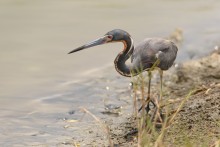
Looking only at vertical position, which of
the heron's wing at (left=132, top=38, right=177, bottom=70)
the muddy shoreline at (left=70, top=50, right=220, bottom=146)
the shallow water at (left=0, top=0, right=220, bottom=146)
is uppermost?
the heron's wing at (left=132, top=38, right=177, bottom=70)

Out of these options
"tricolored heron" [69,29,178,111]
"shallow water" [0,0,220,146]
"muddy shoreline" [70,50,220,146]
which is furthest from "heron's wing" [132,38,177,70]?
Result: "shallow water" [0,0,220,146]

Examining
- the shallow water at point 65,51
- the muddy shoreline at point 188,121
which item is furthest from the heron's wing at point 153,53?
the shallow water at point 65,51

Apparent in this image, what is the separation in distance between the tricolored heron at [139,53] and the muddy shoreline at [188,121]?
48 centimetres

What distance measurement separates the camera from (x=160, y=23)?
39.8ft

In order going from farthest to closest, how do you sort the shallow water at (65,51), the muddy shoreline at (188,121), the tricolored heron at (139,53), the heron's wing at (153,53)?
the shallow water at (65,51) < the heron's wing at (153,53) < the tricolored heron at (139,53) < the muddy shoreline at (188,121)

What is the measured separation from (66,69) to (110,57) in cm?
87

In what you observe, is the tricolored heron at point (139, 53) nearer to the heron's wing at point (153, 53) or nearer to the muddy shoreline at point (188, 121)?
the heron's wing at point (153, 53)

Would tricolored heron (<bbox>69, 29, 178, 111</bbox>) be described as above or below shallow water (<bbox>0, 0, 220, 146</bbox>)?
above

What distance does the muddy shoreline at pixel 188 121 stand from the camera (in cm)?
617

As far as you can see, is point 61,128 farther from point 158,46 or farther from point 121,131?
point 158,46

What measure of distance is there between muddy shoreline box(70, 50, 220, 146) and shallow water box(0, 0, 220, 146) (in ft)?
1.70

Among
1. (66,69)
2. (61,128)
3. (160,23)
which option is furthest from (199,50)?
(61,128)

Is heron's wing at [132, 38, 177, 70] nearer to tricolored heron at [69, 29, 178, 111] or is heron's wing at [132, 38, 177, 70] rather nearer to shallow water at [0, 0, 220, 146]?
tricolored heron at [69, 29, 178, 111]

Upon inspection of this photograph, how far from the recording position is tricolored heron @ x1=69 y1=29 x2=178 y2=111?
23.8ft
